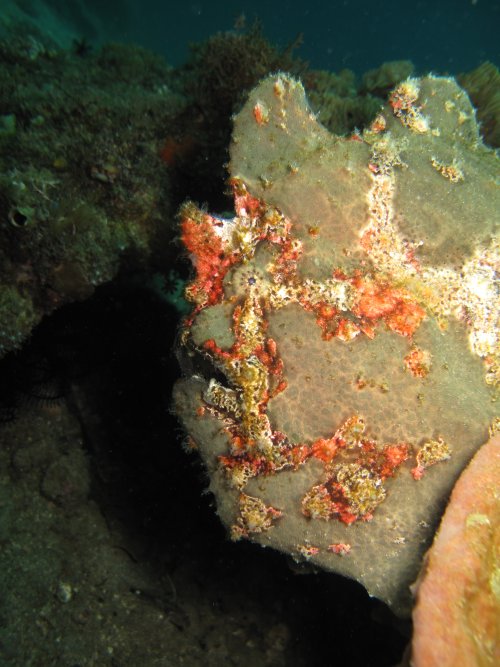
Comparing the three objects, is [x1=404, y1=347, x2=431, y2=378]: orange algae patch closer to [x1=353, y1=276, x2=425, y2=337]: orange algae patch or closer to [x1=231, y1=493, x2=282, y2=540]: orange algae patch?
[x1=353, y1=276, x2=425, y2=337]: orange algae patch

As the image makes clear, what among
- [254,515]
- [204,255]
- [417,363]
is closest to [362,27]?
[204,255]

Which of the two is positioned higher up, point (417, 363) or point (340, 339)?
point (417, 363)

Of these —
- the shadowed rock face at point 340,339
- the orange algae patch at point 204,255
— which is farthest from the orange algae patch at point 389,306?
the orange algae patch at point 204,255

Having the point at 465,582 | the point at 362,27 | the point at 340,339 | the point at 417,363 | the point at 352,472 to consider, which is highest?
the point at 362,27

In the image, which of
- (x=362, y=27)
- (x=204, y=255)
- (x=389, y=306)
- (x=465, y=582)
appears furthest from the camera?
(x=362, y=27)

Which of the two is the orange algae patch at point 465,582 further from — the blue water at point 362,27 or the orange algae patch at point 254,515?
the blue water at point 362,27

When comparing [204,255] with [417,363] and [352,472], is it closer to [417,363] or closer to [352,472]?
[417,363]

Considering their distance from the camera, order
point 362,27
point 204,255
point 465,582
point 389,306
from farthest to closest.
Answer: point 362,27 < point 204,255 < point 389,306 < point 465,582

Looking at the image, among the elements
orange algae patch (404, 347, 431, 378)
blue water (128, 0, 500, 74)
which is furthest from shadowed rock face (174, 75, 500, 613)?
blue water (128, 0, 500, 74)
